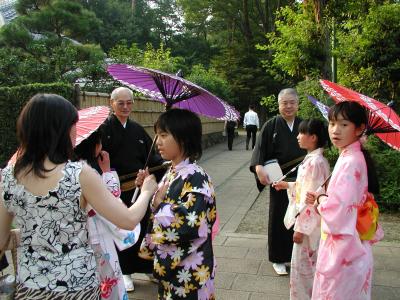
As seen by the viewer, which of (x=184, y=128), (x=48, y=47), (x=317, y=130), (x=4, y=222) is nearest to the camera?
(x=4, y=222)

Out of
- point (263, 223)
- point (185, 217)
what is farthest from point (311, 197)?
point (263, 223)

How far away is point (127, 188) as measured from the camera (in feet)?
13.3

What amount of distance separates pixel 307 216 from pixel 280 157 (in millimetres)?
1055

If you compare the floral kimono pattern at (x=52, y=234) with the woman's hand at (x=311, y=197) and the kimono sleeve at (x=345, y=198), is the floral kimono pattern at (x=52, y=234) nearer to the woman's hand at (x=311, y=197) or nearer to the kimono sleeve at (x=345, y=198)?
the kimono sleeve at (x=345, y=198)

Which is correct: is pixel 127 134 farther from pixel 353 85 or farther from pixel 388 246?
pixel 353 85

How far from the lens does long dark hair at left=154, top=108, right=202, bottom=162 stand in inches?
93.6

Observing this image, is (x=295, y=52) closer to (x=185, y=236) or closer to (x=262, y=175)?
(x=262, y=175)

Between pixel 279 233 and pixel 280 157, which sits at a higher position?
pixel 280 157

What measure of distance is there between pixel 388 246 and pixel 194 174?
12.0 feet

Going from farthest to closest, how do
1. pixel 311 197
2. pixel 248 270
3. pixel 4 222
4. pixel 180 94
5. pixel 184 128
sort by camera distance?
pixel 248 270
pixel 180 94
pixel 311 197
pixel 184 128
pixel 4 222

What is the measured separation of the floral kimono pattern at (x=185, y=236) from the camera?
2260 millimetres

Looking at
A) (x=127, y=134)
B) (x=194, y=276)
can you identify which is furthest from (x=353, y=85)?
(x=194, y=276)

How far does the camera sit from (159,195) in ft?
7.93

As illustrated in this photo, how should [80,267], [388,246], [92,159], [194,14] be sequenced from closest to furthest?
1. [80,267]
2. [92,159]
3. [388,246]
4. [194,14]
